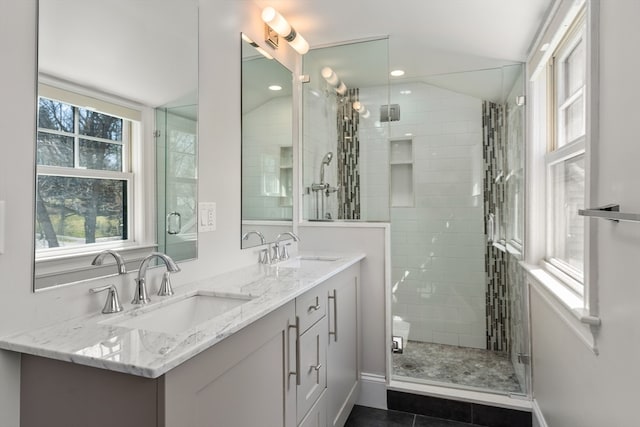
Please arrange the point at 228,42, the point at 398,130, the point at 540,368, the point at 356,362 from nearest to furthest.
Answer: the point at 228,42 < the point at 540,368 < the point at 356,362 < the point at 398,130

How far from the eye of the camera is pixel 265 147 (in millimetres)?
2230

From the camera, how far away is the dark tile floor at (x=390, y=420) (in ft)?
7.24

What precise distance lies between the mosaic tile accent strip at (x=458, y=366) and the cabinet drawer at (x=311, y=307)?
Result: 1132 millimetres

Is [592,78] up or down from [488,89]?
down

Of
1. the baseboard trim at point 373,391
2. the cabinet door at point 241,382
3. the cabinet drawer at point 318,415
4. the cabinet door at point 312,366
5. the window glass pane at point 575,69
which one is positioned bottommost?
the baseboard trim at point 373,391

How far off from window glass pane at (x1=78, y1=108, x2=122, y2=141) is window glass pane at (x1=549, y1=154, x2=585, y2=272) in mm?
1856

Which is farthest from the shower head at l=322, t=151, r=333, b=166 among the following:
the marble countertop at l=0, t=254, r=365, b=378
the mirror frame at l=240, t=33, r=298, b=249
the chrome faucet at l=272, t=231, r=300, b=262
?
the marble countertop at l=0, t=254, r=365, b=378

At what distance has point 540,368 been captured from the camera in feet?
6.66

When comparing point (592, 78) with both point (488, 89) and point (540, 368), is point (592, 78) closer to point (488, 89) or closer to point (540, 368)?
point (540, 368)

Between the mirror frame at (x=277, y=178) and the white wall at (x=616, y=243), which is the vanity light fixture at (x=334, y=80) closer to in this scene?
the mirror frame at (x=277, y=178)

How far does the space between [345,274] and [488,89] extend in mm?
1981

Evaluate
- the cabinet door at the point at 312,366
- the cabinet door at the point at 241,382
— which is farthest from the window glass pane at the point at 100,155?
the cabinet door at the point at 312,366

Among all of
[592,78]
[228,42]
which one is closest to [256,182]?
[228,42]

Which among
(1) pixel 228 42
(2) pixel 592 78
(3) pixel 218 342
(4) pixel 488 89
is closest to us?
(3) pixel 218 342
